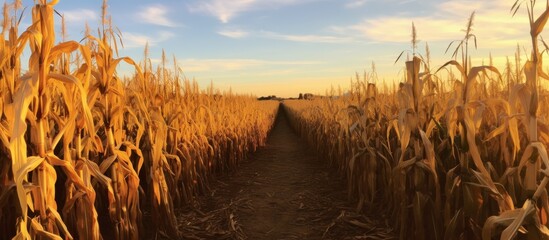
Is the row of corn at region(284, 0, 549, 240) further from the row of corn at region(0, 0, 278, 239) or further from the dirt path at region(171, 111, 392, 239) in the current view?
the row of corn at region(0, 0, 278, 239)

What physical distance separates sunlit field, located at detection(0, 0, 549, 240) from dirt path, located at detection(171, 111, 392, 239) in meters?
0.02

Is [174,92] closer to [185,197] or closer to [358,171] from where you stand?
[185,197]

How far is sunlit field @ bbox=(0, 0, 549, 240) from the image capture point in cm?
191

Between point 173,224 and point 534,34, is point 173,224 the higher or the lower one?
the lower one

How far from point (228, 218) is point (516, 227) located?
3.06 meters

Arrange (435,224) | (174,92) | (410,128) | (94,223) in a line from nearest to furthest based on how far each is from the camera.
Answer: (94,223), (435,224), (410,128), (174,92)

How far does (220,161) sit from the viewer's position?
6.67 m

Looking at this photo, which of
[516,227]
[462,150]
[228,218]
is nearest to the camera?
[516,227]

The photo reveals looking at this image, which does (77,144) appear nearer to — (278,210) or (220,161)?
(278,210)

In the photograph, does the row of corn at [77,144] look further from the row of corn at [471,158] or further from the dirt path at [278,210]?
the row of corn at [471,158]

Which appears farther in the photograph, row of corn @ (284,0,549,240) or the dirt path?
the dirt path

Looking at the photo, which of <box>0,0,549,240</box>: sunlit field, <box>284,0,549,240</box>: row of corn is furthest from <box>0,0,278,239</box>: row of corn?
<box>284,0,549,240</box>: row of corn

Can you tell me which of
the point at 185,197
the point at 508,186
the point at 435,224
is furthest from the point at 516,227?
the point at 185,197

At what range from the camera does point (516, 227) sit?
67.9 inches
